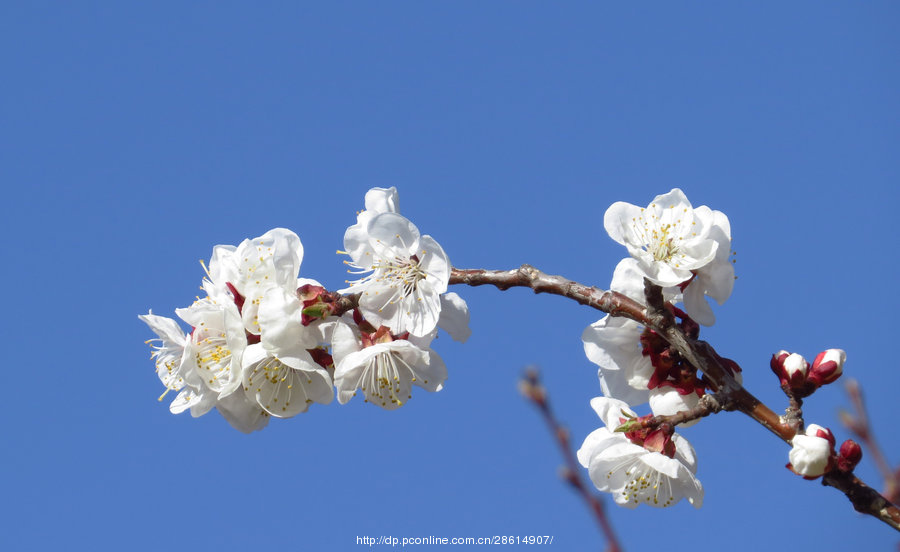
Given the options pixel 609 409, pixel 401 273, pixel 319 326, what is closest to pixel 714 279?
pixel 609 409

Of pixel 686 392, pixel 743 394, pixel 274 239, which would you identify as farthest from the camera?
pixel 274 239

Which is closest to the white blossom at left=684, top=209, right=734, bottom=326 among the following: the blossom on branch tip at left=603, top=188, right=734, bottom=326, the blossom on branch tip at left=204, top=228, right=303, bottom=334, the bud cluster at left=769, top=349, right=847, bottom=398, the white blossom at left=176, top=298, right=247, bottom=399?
the blossom on branch tip at left=603, top=188, right=734, bottom=326

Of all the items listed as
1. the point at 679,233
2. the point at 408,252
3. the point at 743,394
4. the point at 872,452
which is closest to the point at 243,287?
the point at 408,252

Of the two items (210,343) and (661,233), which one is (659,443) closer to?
(661,233)

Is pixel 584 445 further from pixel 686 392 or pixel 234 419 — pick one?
pixel 234 419

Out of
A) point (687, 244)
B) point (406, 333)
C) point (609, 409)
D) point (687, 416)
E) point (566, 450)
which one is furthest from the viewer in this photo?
point (406, 333)

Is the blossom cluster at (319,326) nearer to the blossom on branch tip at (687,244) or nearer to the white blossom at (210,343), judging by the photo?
the white blossom at (210,343)
